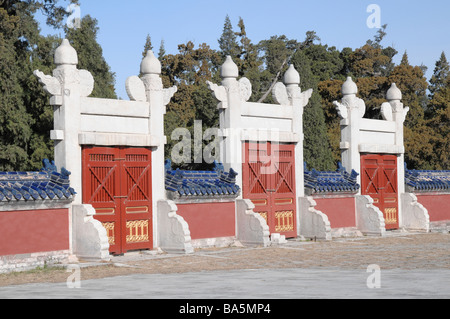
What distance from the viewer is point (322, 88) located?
50281mm

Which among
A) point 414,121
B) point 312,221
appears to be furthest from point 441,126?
point 312,221

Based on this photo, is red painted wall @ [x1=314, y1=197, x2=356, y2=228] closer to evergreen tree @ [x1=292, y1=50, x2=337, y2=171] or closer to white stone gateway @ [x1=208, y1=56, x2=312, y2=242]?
white stone gateway @ [x1=208, y1=56, x2=312, y2=242]

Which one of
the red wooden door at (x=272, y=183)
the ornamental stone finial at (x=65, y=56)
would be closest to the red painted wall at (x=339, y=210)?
the red wooden door at (x=272, y=183)

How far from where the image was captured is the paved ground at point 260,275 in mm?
10914

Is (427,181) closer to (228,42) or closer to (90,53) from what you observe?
(90,53)

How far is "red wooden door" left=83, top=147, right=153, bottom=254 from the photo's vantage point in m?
17.5

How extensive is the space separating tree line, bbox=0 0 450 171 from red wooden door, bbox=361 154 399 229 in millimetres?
13908

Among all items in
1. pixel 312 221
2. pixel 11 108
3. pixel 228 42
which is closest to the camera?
pixel 312 221

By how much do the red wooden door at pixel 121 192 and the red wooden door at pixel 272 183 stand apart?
3.40 meters

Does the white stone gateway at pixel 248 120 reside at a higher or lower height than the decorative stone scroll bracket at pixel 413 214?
higher

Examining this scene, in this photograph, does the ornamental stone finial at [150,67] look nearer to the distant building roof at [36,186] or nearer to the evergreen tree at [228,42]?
the distant building roof at [36,186]

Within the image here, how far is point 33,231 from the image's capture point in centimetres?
1580

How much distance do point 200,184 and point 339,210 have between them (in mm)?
5984

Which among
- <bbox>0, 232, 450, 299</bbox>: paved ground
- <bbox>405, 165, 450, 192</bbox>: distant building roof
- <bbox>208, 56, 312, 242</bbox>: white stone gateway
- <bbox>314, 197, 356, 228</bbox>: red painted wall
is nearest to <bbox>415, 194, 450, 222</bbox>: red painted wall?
<bbox>405, 165, 450, 192</bbox>: distant building roof
